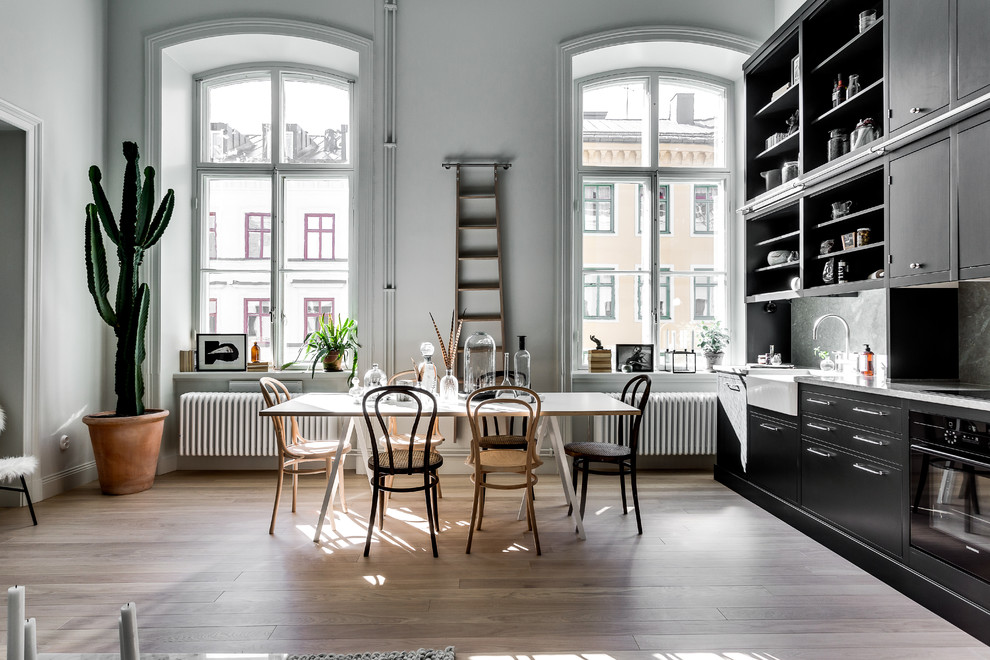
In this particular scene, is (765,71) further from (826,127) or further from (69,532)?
(69,532)

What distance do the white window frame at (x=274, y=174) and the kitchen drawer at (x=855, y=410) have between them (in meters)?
3.76

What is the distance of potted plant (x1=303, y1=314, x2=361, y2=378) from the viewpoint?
5074mm

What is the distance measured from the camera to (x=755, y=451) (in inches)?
167

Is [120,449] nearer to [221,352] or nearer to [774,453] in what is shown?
[221,352]

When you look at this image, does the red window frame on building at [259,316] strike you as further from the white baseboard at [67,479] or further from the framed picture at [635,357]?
the framed picture at [635,357]

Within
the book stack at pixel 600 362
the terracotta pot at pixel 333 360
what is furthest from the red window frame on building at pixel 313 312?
the book stack at pixel 600 362

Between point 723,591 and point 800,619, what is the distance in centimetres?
34

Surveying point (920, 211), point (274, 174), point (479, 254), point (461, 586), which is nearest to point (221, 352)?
point (274, 174)

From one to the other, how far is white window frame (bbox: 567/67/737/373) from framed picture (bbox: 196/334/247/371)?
2939 millimetres

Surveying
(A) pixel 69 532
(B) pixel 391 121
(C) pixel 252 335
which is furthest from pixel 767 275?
(A) pixel 69 532

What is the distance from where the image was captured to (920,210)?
119 inches

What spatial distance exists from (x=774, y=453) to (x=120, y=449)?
4.58 m

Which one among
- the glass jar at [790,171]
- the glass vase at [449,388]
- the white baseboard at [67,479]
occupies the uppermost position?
the glass jar at [790,171]

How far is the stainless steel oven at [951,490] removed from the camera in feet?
7.68
